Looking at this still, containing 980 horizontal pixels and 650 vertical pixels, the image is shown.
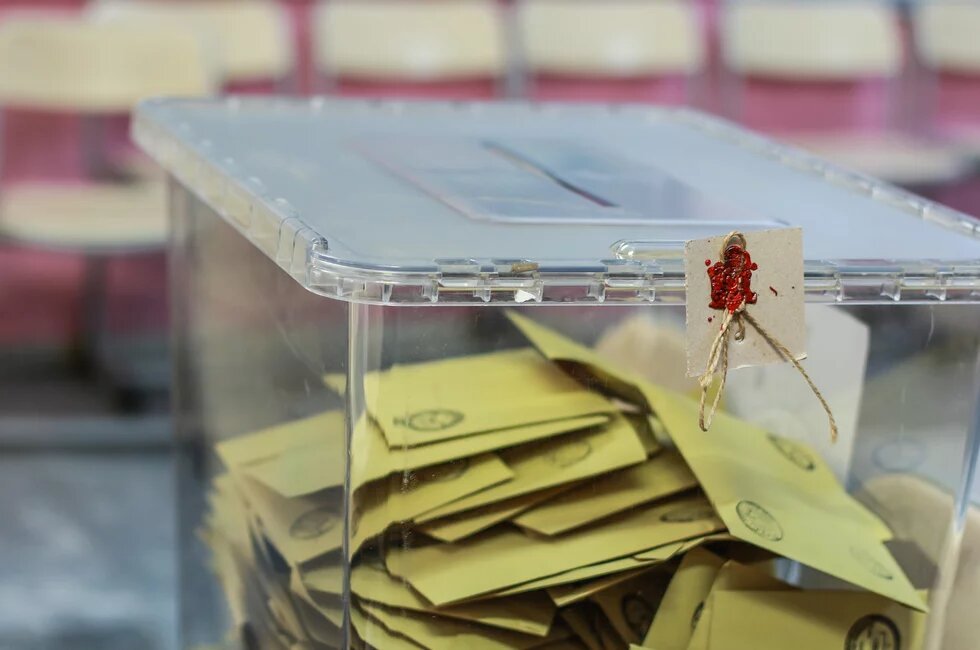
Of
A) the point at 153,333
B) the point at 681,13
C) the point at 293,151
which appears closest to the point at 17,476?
the point at 153,333

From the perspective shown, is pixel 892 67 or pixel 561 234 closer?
pixel 561 234

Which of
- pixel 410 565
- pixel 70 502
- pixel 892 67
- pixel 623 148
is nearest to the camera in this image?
pixel 410 565

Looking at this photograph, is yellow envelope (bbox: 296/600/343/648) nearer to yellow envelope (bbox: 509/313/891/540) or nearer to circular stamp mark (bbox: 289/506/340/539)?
circular stamp mark (bbox: 289/506/340/539)

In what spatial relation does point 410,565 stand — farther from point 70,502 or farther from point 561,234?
point 70,502

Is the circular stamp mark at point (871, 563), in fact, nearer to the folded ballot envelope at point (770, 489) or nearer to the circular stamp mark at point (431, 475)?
the folded ballot envelope at point (770, 489)

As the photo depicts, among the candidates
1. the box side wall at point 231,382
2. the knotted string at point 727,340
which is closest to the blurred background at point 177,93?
the box side wall at point 231,382

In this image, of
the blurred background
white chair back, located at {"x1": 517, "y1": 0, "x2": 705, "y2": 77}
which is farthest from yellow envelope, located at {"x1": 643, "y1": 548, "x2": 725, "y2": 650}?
white chair back, located at {"x1": 517, "y1": 0, "x2": 705, "y2": 77}
